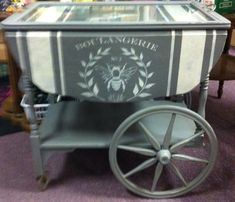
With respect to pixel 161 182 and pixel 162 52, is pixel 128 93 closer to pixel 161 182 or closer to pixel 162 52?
pixel 162 52

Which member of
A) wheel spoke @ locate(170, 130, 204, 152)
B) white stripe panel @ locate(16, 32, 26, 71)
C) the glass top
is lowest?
wheel spoke @ locate(170, 130, 204, 152)

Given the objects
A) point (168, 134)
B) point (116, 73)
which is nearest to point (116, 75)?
point (116, 73)

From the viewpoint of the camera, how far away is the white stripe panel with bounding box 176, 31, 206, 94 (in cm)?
115

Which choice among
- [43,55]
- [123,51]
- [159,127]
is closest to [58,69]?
[43,55]

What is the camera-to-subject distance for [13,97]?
189cm

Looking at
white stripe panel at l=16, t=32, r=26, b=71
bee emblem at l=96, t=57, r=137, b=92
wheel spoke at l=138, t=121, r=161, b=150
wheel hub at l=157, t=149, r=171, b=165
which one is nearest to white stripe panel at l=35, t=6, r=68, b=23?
white stripe panel at l=16, t=32, r=26, b=71

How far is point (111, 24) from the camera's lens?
111 centimetres

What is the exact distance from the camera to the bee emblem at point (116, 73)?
1187 mm

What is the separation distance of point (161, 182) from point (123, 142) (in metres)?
0.29

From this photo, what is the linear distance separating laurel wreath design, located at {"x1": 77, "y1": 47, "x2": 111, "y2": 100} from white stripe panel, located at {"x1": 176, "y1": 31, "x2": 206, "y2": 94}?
0.27 meters

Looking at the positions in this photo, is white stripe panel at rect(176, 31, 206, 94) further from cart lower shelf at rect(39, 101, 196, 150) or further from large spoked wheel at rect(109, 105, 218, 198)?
cart lower shelf at rect(39, 101, 196, 150)

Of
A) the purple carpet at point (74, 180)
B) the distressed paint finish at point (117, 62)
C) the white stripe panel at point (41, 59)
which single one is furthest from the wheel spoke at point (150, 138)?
the white stripe panel at point (41, 59)

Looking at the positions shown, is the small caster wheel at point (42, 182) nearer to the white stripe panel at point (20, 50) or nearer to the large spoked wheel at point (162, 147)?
the large spoked wheel at point (162, 147)

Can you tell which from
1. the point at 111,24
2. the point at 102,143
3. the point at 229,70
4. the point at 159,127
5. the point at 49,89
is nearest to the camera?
the point at 111,24
